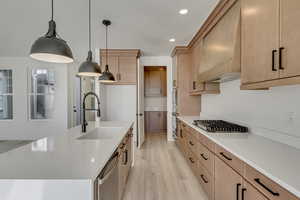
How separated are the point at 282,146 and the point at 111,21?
2.93m

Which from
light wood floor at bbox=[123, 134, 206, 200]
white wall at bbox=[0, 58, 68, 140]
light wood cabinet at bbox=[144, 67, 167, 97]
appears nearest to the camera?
light wood floor at bbox=[123, 134, 206, 200]

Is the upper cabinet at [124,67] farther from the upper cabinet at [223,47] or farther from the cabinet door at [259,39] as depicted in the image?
the cabinet door at [259,39]

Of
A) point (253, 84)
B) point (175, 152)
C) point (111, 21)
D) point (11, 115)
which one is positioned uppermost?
point (111, 21)

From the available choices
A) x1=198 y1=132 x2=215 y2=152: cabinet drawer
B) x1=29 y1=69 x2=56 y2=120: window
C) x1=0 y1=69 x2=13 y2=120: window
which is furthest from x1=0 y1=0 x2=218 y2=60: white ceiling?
x1=198 y1=132 x2=215 y2=152: cabinet drawer

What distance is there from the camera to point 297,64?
1065mm

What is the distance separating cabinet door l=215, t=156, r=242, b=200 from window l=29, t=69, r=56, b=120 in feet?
17.9

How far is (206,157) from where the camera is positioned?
6.78 ft

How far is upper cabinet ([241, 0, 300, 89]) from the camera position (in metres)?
1.10

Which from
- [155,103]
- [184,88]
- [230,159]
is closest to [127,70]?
[184,88]

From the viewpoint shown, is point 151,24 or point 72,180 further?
point 151,24

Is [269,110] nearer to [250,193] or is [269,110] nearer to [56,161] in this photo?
[250,193]

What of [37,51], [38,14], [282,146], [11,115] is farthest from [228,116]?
[11,115]

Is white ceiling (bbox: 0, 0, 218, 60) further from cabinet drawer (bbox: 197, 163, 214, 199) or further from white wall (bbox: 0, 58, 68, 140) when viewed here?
cabinet drawer (bbox: 197, 163, 214, 199)

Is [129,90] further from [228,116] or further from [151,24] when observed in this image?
[228,116]
